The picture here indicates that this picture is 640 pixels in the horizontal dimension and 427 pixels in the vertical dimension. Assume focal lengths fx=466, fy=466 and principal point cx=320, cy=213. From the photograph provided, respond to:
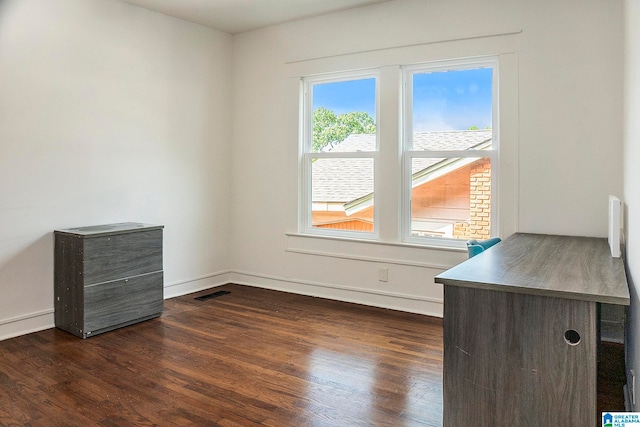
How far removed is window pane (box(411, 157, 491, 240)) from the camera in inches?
156

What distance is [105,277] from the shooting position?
3617 millimetres

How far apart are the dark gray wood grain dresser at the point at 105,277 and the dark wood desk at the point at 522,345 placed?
108 inches

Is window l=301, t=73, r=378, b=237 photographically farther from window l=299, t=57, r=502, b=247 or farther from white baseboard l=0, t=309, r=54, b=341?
white baseboard l=0, t=309, r=54, b=341

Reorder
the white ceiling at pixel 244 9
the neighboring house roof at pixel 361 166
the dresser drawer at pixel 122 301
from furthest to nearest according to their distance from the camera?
the white ceiling at pixel 244 9
the neighboring house roof at pixel 361 166
the dresser drawer at pixel 122 301

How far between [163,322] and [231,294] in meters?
1.05

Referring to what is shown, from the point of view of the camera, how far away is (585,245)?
9.96 ft

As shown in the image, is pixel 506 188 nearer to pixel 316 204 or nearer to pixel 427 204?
pixel 427 204

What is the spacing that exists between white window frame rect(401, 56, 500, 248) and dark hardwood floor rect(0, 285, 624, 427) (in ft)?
2.46

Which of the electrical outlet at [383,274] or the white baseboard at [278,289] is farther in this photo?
the electrical outlet at [383,274]

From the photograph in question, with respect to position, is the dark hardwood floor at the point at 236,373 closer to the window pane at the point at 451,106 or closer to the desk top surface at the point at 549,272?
the desk top surface at the point at 549,272

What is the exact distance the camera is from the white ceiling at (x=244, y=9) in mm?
4293

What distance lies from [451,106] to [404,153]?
58cm

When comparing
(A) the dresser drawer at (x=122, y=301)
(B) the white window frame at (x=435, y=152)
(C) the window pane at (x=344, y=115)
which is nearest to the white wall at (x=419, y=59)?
(B) the white window frame at (x=435, y=152)

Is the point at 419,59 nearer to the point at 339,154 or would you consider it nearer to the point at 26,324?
the point at 339,154
